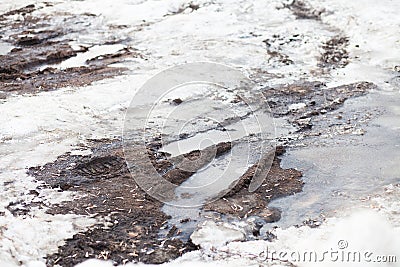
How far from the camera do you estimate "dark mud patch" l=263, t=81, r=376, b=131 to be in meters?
7.59

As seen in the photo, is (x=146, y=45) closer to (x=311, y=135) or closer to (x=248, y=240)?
(x=311, y=135)

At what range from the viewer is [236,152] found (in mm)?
6445

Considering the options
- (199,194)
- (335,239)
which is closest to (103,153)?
(199,194)

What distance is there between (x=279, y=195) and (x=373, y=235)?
1.21 m

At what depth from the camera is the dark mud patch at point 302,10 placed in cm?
1242

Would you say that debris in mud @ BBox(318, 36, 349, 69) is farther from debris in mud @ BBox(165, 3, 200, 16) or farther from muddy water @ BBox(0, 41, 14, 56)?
muddy water @ BBox(0, 41, 14, 56)

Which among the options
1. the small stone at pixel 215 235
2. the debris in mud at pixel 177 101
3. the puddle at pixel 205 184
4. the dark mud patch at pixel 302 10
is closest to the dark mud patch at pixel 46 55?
the debris in mud at pixel 177 101

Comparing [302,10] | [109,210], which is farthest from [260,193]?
[302,10]

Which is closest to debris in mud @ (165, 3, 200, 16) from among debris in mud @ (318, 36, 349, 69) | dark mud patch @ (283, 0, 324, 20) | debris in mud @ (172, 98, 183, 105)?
dark mud patch @ (283, 0, 324, 20)

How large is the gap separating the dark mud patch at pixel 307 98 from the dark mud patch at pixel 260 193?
4.57ft
